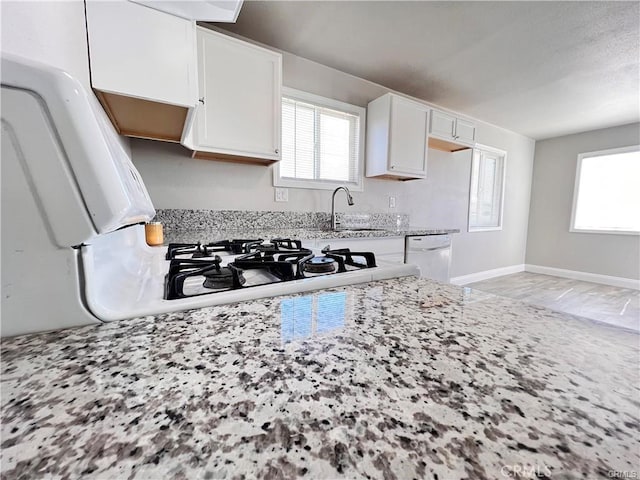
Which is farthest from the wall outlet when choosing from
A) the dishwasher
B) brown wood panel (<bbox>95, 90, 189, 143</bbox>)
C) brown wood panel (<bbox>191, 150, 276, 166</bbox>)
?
the dishwasher

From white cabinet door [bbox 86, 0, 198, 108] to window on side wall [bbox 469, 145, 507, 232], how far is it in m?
3.63

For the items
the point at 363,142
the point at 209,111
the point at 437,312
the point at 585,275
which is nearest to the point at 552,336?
the point at 437,312

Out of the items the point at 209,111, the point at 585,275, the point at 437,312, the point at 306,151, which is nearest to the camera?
the point at 437,312

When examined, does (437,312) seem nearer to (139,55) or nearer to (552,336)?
(552,336)

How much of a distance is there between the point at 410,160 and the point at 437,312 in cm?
227

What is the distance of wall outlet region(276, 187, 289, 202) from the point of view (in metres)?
2.15

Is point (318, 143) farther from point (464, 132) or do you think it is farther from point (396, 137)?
point (464, 132)

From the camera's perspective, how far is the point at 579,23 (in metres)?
1.74

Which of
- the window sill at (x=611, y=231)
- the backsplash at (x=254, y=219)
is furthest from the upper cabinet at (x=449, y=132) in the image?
the window sill at (x=611, y=231)

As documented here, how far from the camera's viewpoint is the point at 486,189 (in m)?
3.93

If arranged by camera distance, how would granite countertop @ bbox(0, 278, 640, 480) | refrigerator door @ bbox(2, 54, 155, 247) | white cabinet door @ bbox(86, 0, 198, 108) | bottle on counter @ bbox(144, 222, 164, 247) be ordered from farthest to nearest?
1. bottle on counter @ bbox(144, 222, 164, 247)
2. white cabinet door @ bbox(86, 0, 198, 108)
3. refrigerator door @ bbox(2, 54, 155, 247)
4. granite countertop @ bbox(0, 278, 640, 480)

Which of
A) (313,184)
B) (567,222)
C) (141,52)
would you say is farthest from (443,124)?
(567,222)

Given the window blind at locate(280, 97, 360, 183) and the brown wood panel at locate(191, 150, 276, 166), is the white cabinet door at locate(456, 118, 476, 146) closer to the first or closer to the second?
the window blind at locate(280, 97, 360, 183)

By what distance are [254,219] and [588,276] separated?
5081mm
